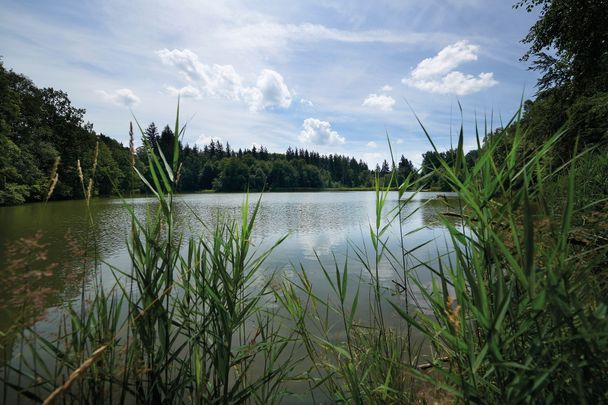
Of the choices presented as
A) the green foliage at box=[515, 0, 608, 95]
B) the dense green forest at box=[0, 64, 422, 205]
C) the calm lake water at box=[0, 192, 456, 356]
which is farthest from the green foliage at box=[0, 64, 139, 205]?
the green foliage at box=[515, 0, 608, 95]

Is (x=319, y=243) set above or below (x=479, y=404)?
below

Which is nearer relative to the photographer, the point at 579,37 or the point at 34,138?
the point at 579,37

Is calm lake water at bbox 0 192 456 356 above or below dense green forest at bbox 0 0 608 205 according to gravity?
below

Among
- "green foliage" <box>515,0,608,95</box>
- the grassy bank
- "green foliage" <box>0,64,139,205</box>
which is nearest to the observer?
the grassy bank

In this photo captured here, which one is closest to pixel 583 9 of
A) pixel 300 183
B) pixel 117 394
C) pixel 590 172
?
pixel 590 172

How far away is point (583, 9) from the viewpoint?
1029cm

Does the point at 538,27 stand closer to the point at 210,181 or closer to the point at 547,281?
the point at 547,281

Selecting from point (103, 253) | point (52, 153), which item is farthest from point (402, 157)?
point (52, 153)

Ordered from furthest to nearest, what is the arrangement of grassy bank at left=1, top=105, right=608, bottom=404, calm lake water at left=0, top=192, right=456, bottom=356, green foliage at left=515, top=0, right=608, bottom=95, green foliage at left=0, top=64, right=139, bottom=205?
1. green foliage at left=0, top=64, right=139, bottom=205
2. green foliage at left=515, top=0, right=608, bottom=95
3. calm lake water at left=0, top=192, right=456, bottom=356
4. grassy bank at left=1, top=105, right=608, bottom=404

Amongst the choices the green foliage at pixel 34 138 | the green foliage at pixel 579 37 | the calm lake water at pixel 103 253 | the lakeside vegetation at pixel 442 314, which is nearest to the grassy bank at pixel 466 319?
the lakeside vegetation at pixel 442 314

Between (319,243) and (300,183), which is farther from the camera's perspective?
(300,183)

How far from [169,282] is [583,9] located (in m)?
15.2

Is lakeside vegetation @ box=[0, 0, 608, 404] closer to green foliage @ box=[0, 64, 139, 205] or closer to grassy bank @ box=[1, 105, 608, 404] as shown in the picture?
grassy bank @ box=[1, 105, 608, 404]

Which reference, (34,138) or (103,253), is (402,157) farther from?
(34,138)
